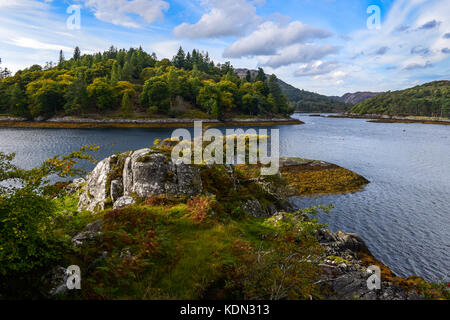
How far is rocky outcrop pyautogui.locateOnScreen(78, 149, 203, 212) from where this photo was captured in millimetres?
12891

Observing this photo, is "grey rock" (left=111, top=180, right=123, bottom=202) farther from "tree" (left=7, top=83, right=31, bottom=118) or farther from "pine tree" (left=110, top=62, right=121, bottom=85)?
"pine tree" (left=110, top=62, right=121, bottom=85)

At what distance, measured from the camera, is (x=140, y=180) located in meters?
13.0

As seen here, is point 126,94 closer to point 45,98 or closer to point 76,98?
point 76,98

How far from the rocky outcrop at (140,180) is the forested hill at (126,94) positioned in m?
89.9

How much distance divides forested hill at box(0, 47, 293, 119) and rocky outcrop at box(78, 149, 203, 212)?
89935 millimetres

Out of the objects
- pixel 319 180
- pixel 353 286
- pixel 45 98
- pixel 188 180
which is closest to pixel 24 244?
pixel 188 180

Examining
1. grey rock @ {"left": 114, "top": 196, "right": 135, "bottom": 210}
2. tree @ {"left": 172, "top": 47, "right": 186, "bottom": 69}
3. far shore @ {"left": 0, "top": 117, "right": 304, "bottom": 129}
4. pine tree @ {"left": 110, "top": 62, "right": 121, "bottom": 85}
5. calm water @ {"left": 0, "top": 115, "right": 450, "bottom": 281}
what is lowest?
calm water @ {"left": 0, "top": 115, "right": 450, "bottom": 281}

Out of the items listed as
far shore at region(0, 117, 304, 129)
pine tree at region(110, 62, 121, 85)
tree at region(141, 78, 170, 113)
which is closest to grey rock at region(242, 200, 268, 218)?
far shore at region(0, 117, 304, 129)

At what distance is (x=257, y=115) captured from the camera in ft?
420

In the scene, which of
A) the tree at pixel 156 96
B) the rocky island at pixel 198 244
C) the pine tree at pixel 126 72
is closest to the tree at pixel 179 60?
the pine tree at pixel 126 72
